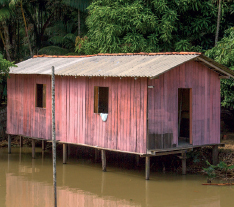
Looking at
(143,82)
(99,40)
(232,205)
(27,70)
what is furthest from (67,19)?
(232,205)

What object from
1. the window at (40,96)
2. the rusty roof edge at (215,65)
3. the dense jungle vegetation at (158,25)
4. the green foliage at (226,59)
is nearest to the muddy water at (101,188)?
the window at (40,96)

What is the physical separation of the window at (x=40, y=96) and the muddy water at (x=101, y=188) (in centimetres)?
255

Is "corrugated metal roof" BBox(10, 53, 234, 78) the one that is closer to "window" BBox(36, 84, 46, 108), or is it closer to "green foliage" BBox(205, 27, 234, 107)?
"window" BBox(36, 84, 46, 108)

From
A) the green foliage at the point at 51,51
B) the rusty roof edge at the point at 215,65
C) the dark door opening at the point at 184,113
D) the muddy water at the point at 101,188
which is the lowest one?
the muddy water at the point at 101,188

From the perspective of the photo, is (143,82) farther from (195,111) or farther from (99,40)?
(99,40)

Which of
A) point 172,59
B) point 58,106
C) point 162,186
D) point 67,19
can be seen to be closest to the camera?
point 162,186

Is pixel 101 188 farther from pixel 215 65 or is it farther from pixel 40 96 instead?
pixel 40 96

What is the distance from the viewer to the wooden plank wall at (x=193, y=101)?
42.8 feet

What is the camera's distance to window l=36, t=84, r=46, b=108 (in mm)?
16870

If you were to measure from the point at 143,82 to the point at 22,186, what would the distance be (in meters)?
4.63

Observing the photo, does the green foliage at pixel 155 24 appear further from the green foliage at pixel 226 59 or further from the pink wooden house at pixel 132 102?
the pink wooden house at pixel 132 102

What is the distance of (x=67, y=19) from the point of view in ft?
91.4

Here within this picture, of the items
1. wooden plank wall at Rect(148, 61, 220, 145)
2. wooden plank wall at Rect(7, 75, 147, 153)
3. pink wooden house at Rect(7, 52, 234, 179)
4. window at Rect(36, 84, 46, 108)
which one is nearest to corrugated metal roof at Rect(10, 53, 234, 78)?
pink wooden house at Rect(7, 52, 234, 179)

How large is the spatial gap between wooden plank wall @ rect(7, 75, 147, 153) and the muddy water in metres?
1.04
